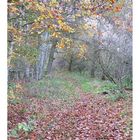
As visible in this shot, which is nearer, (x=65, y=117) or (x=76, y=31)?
(x=65, y=117)

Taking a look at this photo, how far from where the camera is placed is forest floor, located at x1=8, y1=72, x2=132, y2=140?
3.23 m

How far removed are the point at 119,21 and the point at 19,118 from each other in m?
2.63

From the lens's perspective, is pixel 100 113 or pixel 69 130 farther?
pixel 100 113

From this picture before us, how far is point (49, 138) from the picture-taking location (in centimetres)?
317

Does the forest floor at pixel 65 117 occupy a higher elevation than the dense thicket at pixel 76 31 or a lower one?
lower

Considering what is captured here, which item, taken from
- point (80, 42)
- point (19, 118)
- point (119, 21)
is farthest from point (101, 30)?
point (19, 118)

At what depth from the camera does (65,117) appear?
13.6 feet

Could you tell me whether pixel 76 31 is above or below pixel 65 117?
above

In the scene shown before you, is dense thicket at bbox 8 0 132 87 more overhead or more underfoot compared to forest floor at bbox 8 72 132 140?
more overhead

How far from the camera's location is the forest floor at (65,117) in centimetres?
323
